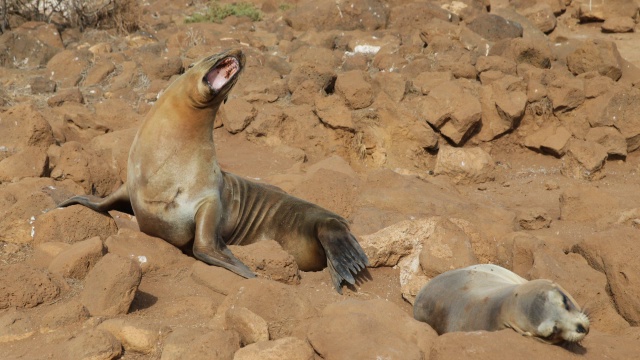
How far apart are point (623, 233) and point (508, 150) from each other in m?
4.33

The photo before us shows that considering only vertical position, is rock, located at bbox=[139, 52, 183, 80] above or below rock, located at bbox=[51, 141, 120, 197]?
below

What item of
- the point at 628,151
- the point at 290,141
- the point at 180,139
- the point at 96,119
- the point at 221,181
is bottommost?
the point at 628,151

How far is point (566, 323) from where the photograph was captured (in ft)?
12.9

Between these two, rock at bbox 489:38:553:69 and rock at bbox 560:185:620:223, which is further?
rock at bbox 489:38:553:69

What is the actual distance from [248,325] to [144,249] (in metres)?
1.72

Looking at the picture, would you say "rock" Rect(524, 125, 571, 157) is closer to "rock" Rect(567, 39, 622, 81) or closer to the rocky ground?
the rocky ground

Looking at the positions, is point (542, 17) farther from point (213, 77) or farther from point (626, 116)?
point (213, 77)

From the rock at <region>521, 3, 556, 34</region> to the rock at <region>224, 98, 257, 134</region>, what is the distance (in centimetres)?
582

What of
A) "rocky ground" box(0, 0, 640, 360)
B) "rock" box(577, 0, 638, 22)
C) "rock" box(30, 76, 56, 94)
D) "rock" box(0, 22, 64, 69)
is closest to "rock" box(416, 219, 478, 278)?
"rocky ground" box(0, 0, 640, 360)

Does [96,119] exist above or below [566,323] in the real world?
below

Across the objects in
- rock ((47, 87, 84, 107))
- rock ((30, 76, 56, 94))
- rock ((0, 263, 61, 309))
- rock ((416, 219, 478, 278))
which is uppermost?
rock ((0, 263, 61, 309))

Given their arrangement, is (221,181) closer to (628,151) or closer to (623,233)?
(623,233)

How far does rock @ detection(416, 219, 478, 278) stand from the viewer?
5.57 metres

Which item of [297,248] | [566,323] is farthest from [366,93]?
[566,323]
